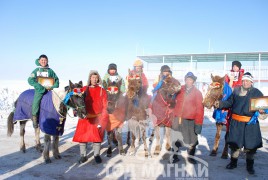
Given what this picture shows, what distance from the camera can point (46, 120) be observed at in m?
5.48

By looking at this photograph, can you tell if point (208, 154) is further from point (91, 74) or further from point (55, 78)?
point (55, 78)

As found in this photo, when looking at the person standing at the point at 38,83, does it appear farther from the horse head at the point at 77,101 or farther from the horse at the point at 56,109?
the horse head at the point at 77,101

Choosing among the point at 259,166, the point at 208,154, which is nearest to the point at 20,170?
the point at 208,154

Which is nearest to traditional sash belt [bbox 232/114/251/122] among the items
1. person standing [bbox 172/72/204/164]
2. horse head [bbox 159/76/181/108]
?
person standing [bbox 172/72/204/164]

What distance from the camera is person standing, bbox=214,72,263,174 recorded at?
15.8 ft

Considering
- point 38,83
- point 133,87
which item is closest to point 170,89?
point 133,87

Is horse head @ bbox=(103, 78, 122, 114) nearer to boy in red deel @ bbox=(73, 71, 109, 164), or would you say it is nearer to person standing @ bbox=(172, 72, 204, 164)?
boy in red deel @ bbox=(73, 71, 109, 164)

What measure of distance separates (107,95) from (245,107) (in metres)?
3.32

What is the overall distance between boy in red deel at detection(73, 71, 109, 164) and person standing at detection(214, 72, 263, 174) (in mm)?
2855

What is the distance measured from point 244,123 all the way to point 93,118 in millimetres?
3646

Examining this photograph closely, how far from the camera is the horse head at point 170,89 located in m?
5.58

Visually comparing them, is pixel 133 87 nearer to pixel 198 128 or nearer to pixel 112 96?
pixel 112 96

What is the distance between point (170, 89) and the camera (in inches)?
221

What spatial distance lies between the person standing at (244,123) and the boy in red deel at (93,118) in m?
2.86
